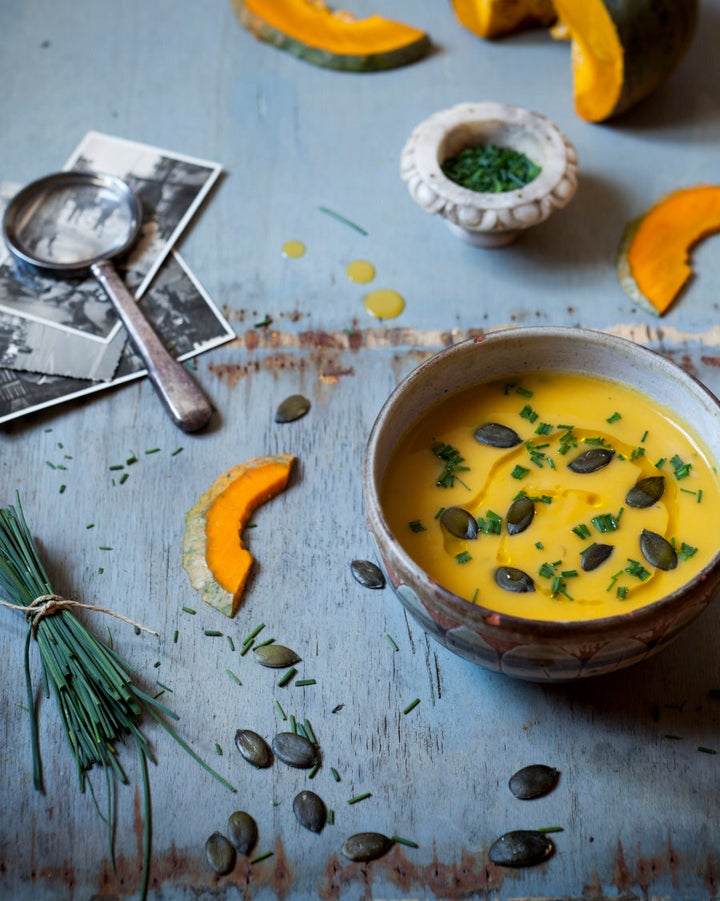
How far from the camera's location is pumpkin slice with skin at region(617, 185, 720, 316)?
176 centimetres

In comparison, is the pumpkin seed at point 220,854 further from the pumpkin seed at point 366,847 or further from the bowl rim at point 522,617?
the bowl rim at point 522,617

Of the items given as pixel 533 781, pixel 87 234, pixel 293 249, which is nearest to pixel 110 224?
pixel 87 234

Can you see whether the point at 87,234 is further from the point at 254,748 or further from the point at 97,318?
the point at 254,748

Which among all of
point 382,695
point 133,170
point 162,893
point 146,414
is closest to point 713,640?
point 382,695

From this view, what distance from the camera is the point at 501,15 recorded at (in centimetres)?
212

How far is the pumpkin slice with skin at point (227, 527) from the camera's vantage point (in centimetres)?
145

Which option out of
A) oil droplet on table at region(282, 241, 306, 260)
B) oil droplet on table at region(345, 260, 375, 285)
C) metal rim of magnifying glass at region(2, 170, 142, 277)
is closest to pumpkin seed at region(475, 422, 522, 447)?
oil droplet on table at region(345, 260, 375, 285)

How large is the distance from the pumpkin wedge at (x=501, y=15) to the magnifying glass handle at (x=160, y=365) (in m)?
0.97

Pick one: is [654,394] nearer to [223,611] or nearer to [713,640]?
[713,640]

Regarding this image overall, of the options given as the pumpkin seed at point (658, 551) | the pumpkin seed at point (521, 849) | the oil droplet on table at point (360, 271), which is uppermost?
the oil droplet on table at point (360, 271)

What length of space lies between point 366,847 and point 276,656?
28cm

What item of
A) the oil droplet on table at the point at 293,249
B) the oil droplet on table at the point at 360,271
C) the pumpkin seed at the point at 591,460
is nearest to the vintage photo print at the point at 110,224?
the oil droplet on table at the point at 293,249

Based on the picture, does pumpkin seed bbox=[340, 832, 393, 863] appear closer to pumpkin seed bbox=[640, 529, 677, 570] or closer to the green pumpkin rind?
pumpkin seed bbox=[640, 529, 677, 570]

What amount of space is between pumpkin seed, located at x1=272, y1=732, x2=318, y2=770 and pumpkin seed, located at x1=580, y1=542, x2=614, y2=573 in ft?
1.39
